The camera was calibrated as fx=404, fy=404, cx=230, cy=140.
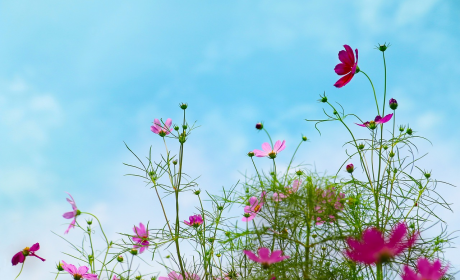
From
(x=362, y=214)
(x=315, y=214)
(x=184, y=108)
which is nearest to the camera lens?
(x=315, y=214)

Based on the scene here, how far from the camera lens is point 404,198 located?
4.71 ft

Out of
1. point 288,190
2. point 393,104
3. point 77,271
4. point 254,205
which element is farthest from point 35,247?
A: point 393,104

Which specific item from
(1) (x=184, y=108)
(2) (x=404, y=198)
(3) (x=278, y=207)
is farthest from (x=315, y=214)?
(1) (x=184, y=108)

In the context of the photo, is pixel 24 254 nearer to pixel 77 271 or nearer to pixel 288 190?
pixel 77 271

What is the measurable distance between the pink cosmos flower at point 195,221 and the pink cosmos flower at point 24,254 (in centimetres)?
63

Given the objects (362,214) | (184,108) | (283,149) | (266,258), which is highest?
(184,108)

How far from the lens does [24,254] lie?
5.29 feet

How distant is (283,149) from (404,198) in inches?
18.1

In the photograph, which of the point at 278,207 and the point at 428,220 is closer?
the point at 278,207

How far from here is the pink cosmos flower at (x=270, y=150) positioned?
1482 millimetres

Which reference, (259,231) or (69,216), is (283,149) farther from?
(69,216)

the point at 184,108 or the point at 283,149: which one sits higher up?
the point at 184,108

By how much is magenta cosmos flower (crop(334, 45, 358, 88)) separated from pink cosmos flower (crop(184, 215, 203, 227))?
712 millimetres

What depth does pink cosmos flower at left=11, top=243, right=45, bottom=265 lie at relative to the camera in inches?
63.0
